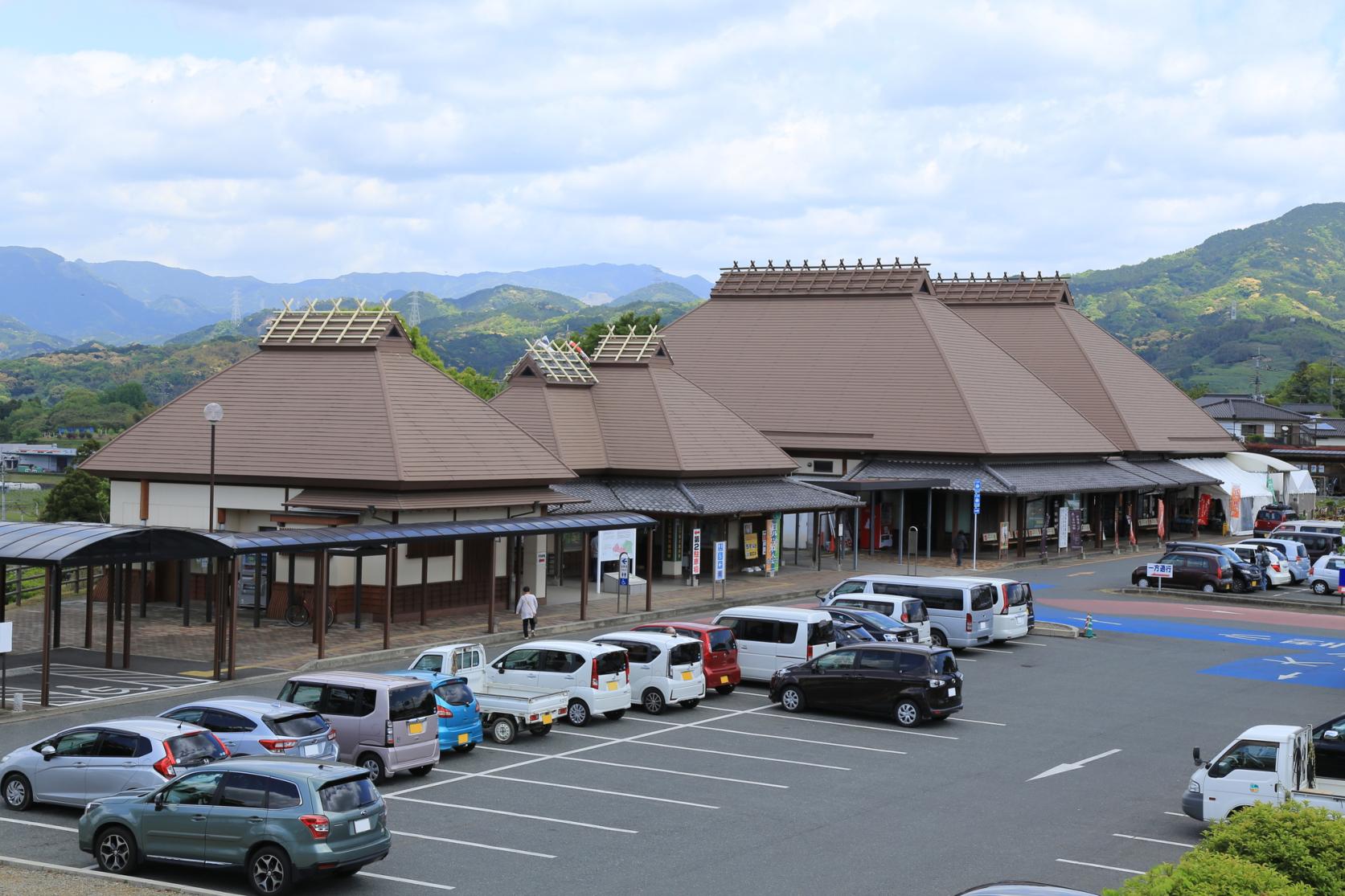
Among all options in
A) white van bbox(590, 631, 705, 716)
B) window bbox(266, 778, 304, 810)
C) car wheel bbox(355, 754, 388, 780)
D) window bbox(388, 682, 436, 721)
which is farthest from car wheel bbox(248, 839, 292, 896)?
white van bbox(590, 631, 705, 716)

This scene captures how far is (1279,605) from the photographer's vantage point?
48906 mm

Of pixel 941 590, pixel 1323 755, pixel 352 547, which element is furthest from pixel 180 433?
pixel 1323 755

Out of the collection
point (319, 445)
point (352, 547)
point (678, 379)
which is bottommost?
point (352, 547)

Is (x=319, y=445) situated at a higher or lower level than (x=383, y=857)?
higher

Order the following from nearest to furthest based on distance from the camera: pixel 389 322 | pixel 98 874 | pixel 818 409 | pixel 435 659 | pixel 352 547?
pixel 98 874 < pixel 435 659 < pixel 352 547 < pixel 389 322 < pixel 818 409

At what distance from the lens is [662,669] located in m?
28.1

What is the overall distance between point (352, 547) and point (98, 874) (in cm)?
1801

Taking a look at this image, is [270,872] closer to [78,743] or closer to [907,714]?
[78,743]

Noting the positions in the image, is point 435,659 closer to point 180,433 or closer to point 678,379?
point 180,433

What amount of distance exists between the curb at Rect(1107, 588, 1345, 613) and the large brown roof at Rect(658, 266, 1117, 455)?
485 inches

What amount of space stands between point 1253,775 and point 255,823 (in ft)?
44.7

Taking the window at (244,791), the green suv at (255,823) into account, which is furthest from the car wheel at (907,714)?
the window at (244,791)

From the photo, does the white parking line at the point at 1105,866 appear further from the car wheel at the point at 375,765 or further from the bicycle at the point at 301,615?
the bicycle at the point at 301,615

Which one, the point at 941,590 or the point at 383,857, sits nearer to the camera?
the point at 383,857
